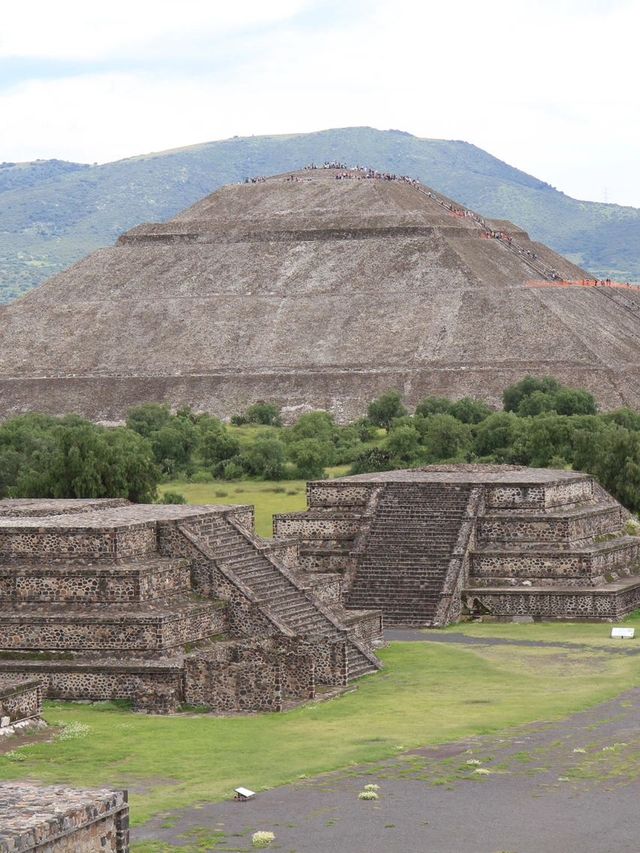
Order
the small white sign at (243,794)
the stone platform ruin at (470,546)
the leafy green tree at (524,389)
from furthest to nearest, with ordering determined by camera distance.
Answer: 1. the leafy green tree at (524,389)
2. the stone platform ruin at (470,546)
3. the small white sign at (243,794)

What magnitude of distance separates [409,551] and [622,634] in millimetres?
6084

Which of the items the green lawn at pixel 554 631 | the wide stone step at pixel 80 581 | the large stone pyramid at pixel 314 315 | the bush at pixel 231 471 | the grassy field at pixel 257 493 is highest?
the large stone pyramid at pixel 314 315

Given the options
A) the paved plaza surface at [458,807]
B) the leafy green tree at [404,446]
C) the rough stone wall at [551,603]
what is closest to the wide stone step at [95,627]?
the paved plaza surface at [458,807]

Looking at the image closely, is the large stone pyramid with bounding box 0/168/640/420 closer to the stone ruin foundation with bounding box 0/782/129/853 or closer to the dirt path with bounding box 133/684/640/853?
the dirt path with bounding box 133/684/640/853

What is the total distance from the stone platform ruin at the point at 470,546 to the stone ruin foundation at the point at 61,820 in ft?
71.3

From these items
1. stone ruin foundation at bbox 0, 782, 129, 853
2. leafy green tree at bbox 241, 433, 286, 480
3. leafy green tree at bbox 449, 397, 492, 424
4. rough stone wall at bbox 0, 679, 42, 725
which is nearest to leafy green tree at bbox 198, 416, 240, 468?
leafy green tree at bbox 241, 433, 286, 480

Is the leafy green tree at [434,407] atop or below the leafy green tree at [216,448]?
atop

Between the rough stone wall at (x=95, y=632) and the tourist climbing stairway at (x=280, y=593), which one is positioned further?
the tourist climbing stairway at (x=280, y=593)

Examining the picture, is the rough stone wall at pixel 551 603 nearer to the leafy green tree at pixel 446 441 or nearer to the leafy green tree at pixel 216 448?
the leafy green tree at pixel 446 441

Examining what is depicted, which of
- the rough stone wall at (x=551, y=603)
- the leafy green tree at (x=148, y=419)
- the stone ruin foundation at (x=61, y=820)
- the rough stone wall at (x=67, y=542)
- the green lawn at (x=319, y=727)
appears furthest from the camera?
the leafy green tree at (x=148, y=419)

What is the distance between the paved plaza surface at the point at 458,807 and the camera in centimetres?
2144

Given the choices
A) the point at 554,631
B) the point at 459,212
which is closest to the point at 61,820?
the point at 554,631

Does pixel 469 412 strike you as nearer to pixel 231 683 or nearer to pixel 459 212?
pixel 459 212

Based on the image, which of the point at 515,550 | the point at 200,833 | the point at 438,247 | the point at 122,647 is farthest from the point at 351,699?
the point at 438,247
